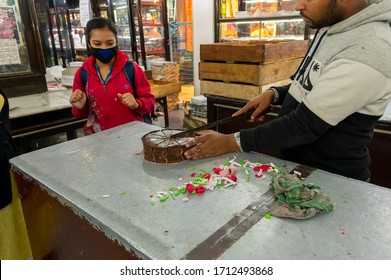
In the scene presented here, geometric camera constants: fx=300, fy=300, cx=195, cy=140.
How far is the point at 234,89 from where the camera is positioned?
8.96 ft

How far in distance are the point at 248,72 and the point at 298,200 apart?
1.79 meters

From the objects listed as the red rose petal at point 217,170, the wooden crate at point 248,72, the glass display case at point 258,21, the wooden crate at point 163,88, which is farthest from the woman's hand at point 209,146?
the glass display case at point 258,21

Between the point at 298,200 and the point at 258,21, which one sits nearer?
the point at 298,200

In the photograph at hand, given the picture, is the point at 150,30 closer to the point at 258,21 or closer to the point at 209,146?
the point at 258,21

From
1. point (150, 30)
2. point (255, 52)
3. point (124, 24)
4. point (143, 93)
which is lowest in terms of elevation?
point (143, 93)

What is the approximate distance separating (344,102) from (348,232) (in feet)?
1.44

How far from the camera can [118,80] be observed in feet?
6.82

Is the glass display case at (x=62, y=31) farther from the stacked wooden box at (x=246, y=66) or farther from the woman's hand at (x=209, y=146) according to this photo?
the woman's hand at (x=209, y=146)

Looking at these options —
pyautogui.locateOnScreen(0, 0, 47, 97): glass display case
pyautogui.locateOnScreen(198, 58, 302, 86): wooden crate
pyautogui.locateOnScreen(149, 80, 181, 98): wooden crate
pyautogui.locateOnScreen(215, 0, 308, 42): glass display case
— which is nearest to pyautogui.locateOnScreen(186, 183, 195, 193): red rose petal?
pyautogui.locateOnScreen(198, 58, 302, 86): wooden crate

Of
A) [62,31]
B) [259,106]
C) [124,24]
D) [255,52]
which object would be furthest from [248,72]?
[62,31]

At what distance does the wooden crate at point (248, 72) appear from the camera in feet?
8.30

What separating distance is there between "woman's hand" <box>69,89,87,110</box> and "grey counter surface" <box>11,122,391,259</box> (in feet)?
2.22

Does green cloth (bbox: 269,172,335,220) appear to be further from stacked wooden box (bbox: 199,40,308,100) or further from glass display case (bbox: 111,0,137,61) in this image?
glass display case (bbox: 111,0,137,61)

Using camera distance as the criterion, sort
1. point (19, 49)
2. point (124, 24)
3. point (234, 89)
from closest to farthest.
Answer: point (234, 89) → point (19, 49) → point (124, 24)
